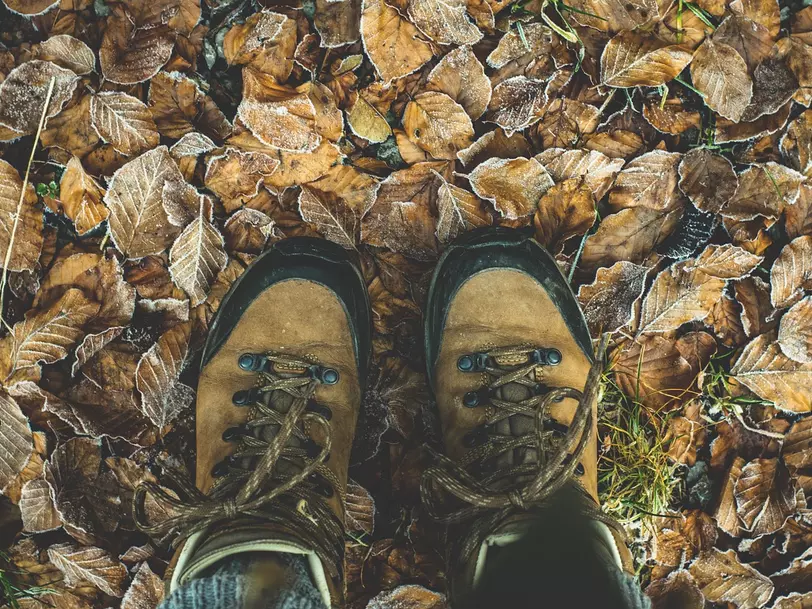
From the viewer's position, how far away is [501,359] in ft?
4.23

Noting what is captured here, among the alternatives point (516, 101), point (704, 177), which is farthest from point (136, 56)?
point (704, 177)

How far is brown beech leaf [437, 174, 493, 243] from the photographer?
1.31m

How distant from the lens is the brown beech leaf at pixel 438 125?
1.28m

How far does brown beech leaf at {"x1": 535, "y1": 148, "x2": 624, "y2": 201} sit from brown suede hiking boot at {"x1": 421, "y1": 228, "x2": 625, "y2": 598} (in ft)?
0.53

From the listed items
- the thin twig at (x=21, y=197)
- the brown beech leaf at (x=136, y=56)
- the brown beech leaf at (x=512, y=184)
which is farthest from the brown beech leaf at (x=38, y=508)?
the brown beech leaf at (x=512, y=184)

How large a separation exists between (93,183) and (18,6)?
371 mm

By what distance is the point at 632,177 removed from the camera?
1321mm

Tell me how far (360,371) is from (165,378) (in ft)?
1.33

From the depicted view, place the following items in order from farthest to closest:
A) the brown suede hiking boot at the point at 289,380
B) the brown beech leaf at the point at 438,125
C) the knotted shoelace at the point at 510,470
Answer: the brown beech leaf at the point at 438,125 → the brown suede hiking boot at the point at 289,380 → the knotted shoelace at the point at 510,470

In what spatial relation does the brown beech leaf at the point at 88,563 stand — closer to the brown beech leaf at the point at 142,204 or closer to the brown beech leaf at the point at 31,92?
the brown beech leaf at the point at 142,204

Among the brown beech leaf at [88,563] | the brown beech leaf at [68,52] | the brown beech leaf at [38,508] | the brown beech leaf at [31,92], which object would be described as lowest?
the brown beech leaf at [88,563]

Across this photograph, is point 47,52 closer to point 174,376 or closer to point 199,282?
point 199,282

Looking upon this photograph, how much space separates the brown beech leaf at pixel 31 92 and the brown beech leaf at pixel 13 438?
1.80ft

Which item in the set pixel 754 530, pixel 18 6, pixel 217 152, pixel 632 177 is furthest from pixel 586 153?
pixel 18 6
